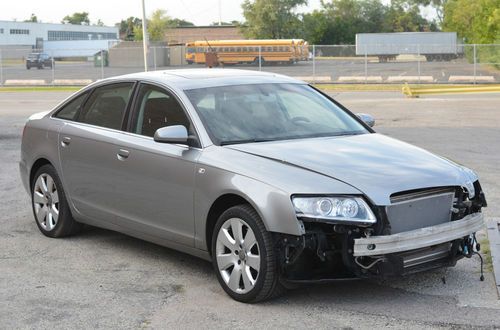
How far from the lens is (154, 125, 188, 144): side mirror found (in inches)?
245

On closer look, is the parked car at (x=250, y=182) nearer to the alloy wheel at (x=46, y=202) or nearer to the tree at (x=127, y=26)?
the alloy wheel at (x=46, y=202)

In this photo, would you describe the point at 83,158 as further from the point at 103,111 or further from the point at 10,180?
the point at 10,180

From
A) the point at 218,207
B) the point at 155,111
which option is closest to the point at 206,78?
the point at 155,111

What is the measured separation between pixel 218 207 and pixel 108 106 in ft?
6.14

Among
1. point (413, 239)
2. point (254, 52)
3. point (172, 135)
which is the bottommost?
point (413, 239)

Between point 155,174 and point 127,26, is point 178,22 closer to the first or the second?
point 127,26

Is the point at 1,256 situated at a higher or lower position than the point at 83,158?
lower

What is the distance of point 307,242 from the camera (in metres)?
5.35

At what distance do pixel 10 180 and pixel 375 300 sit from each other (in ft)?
22.7

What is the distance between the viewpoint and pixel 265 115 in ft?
21.8

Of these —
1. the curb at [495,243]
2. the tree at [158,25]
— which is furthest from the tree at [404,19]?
the curb at [495,243]

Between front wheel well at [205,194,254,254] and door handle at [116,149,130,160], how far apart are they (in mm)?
1122

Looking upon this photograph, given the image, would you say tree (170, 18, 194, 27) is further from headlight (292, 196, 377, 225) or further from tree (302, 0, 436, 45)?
headlight (292, 196, 377, 225)

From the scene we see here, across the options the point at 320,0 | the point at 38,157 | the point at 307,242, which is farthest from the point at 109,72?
the point at 320,0
